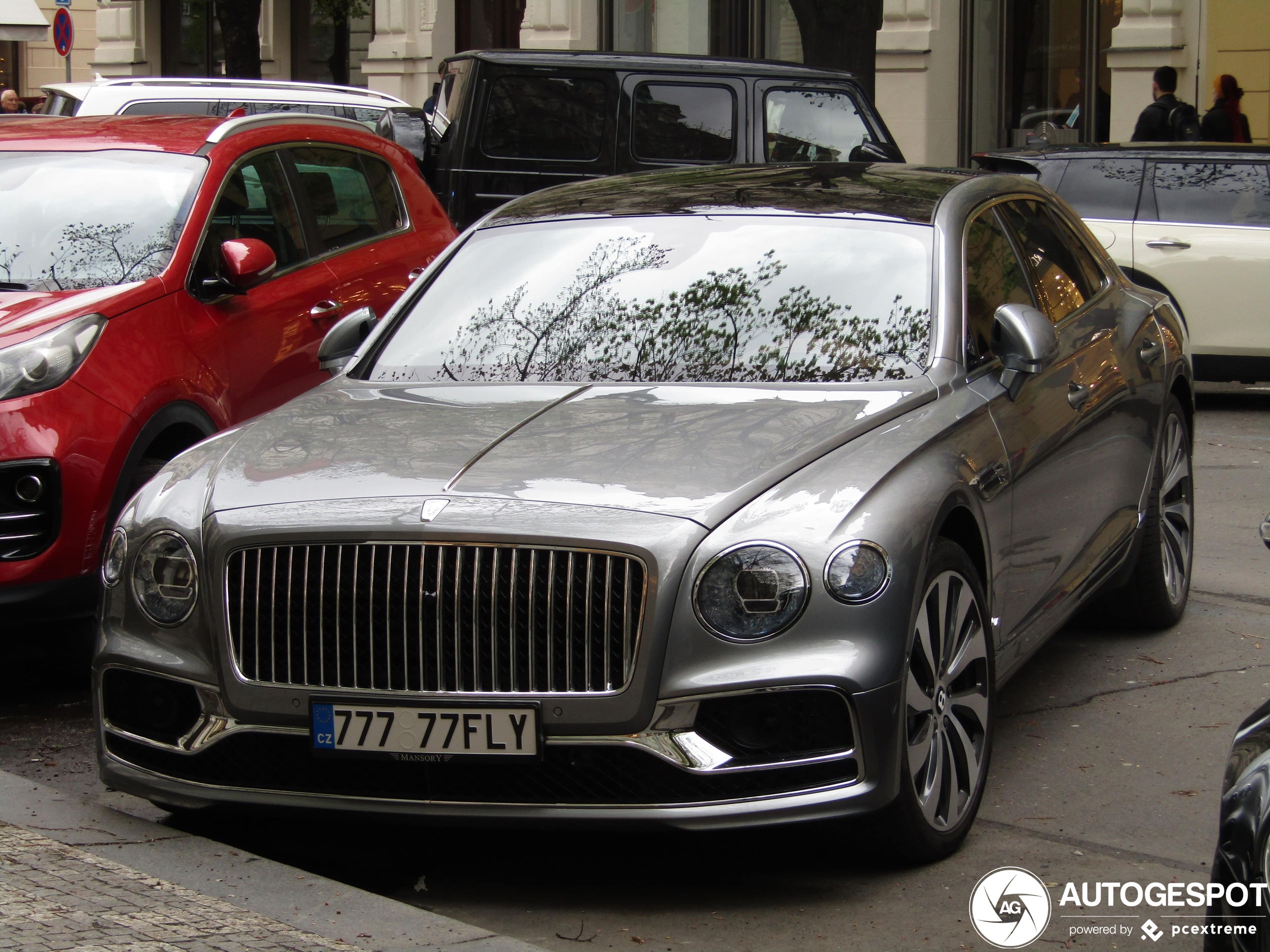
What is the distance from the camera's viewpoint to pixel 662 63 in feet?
43.1

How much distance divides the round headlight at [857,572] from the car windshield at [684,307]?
0.91 m

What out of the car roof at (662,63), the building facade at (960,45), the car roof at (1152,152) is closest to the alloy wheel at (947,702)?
the car roof at (1152,152)

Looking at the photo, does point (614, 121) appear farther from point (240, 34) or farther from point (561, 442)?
point (240, 34)

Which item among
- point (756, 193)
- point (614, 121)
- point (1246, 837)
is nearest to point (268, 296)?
point (756, 193)

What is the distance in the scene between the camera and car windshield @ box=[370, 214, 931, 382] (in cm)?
485

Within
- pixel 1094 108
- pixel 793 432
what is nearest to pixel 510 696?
pixel 793 432

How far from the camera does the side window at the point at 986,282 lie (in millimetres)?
5008

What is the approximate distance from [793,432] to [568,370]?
0.87 metres

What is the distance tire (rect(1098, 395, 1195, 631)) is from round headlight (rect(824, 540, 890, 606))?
2.58 metres

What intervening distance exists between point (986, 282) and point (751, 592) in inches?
70.1

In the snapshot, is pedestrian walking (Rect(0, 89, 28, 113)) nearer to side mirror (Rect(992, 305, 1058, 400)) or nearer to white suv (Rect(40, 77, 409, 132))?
white suv (Rect(40, 77, 409, 132))

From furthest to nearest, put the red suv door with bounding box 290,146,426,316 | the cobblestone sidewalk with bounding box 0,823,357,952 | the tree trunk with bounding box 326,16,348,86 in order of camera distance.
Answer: the tree trunk with bounding box 326,16,348,86, the red suv door with bounding box 290,146,426,316, the cobblestone sidewalk with bounding box 0,823,357,952

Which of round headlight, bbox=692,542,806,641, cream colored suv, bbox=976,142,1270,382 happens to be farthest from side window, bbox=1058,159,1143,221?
round headlight, bbox=692,542,806,641

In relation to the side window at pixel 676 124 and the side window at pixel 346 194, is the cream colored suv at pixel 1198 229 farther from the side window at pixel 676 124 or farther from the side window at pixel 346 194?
the side window at pixel 346 194
